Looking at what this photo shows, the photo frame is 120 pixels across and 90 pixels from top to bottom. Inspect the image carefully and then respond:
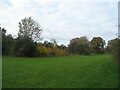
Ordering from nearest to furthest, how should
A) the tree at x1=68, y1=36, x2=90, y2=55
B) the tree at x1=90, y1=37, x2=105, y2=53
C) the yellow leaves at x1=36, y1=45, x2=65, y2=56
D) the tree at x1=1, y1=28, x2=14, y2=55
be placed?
the tree at x1=1, y1=28, x2=14, y2=55
the yellow leaves at x1=36, y1=45, x2=65, y2=56
the tree at x1=68, y1=36, x2=90, y2=55
the tree at x1=90, y1=37, x2=105, y2=53

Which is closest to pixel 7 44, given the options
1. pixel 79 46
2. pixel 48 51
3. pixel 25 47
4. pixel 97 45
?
pixel 25 47

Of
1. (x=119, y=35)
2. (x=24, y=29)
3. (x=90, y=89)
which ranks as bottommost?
(x=90, y=89)

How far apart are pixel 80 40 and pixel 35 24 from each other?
664 inches

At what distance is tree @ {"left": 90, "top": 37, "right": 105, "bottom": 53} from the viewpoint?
7988cm

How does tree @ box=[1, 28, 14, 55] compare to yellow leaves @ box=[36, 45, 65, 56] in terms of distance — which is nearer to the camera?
tree @ box=[1, 28, 14, 55]

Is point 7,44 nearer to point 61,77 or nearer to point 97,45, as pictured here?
point 61,77

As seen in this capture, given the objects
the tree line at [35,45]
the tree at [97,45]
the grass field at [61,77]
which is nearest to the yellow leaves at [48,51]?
the tree line at [35,45]

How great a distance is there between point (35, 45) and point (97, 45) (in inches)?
1286

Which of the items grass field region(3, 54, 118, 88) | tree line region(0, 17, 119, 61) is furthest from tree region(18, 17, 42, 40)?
grass field region(3, 54, 118, 88)

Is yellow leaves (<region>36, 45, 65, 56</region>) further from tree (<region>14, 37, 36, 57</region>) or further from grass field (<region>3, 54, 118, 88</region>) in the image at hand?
grass field (<region>3, 54, 118, 88</region>)

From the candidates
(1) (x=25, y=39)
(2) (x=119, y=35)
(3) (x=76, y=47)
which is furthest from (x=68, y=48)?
(2) (x=119, y=35)

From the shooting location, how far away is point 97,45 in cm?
8231

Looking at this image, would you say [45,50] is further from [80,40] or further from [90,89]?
[90,89]

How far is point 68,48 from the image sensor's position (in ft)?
242
